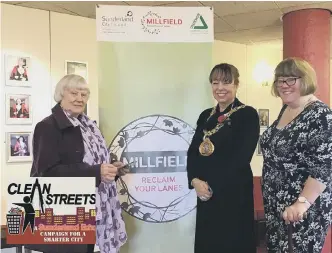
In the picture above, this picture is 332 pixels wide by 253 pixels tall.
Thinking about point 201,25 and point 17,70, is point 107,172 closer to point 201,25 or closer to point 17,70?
point 201,25

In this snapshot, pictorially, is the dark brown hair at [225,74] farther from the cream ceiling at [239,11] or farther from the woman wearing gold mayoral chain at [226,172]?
the cream ceiling at [239,11]

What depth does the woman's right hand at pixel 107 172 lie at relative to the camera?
203 centimetres

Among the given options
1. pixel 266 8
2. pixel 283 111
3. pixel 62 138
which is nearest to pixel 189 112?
→ pixel 283 111

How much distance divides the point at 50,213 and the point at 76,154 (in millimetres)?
384

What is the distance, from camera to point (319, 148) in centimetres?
176

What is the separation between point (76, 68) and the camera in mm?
4367

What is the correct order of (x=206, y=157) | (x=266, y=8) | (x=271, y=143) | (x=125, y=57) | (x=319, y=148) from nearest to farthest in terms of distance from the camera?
(x=319, y=148)
(x=271, y=143)
(x=206, y=157)
(x=125, y=57)
(x=266, y=8)

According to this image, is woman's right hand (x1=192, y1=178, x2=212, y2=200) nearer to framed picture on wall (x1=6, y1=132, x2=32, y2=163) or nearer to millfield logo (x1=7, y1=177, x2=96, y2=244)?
millfield logo (x1=7, y1=177, x2=96, y2=244)

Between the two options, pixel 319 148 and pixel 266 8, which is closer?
pixel 319 148

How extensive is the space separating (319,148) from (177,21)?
112cm

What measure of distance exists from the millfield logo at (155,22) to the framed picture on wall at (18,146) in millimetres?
2026

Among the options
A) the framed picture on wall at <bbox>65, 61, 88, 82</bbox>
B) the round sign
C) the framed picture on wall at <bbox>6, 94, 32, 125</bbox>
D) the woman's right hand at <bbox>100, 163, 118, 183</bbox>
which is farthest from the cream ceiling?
the woman's right hand at <bbox>100, 163, 118, 183</bbox>

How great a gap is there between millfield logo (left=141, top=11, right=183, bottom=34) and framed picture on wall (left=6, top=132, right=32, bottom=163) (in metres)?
2.03

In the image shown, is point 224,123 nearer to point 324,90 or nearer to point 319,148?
point 319,148
